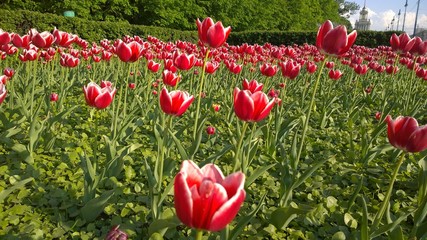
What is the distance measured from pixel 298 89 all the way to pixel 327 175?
4022mm

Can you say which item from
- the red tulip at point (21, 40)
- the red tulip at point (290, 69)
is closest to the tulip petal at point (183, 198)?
the red tulip at point (290, 69)

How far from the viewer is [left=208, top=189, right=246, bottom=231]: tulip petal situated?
34.0 inches

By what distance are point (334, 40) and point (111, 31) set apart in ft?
47.9

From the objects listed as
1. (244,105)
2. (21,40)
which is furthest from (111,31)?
(244,105)

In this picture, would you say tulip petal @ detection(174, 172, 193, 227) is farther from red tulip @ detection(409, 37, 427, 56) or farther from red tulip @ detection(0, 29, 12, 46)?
red tulip @ detection(409, 37, 427, 56)

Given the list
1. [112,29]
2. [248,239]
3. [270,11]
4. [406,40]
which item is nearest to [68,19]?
[112,29]

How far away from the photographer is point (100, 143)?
3.31 meters

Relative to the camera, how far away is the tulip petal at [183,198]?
2.85 ft

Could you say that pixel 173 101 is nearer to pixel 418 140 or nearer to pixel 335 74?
pixel 418 140

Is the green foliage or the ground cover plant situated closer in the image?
the ground cover plant

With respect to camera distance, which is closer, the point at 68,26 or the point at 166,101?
the point at 166,101

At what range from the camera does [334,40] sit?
2.08m

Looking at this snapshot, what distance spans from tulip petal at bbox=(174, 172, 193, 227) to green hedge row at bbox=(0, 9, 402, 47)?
1267cm

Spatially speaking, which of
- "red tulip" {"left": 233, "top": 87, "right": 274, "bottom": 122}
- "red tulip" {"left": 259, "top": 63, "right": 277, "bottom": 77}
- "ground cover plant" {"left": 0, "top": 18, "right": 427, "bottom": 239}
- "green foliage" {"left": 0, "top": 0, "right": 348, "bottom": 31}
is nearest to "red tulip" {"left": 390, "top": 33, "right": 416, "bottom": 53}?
"ground cover plant" {"left": 0, "top": 18, "right": 427, "bottom": 239}
